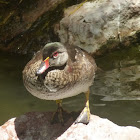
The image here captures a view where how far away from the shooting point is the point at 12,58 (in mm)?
6438

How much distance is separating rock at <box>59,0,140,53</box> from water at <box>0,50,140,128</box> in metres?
1.20

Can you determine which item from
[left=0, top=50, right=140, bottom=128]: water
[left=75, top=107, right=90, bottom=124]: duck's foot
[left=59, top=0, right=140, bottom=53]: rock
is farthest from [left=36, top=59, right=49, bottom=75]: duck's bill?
[left=59, top=0, right=140, bottom=53]: rock

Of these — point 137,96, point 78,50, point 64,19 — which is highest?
point 78,50

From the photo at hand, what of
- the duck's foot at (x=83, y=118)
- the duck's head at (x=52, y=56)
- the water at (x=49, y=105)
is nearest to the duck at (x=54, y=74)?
the duck's head at (x=52, y=56)

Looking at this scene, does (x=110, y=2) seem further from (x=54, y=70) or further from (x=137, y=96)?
(x=54, y=70)

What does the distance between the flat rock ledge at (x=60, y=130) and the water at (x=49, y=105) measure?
1.05 meters

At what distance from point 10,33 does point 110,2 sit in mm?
2122

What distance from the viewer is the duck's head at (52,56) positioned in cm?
324

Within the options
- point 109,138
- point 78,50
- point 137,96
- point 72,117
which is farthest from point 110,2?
point 109,138

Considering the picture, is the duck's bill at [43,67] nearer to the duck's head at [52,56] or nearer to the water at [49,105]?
the duck's head at [52,56]

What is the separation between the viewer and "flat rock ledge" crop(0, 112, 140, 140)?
11.2ft

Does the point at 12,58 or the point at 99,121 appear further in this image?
the point at 12,58

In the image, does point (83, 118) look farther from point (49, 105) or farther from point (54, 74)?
point (49, 105)

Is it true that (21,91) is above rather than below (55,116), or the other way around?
below
